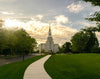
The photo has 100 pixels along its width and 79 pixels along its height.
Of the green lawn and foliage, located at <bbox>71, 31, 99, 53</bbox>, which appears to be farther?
foliage, located at <bbox>71, 31, 99, 53</bbox>

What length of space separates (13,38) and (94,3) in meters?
38.1

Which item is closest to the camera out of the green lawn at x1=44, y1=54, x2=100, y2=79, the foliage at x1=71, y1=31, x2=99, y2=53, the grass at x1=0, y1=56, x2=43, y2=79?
the grass at x1=0, y1=56, x2=43, y2=79

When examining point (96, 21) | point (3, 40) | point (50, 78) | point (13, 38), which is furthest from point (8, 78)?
point (13, 38)

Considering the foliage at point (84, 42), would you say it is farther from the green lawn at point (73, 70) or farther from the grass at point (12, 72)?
the grass at point (12, 72)

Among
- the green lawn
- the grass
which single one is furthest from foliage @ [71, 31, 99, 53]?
the grass

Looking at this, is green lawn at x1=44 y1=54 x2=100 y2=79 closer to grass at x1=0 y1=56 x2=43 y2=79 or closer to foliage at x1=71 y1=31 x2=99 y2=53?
grass at x1=0 y1=56 x2=43 y2=79

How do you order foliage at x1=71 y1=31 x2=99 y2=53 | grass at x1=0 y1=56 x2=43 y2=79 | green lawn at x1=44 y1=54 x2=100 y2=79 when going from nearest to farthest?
grass at x1=0 y1=56 x2=43 y2=79
green lawn at x1=44 y1=54 x2=100 y2=79
foliage at x1=71 y1=31 x2=99 y2=53

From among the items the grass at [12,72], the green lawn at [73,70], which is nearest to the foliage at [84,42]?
the green lawn at [73,70]

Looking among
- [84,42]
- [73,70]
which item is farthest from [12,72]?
[84,42]

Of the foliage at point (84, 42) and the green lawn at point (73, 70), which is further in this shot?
the foliage at point (84, 42)

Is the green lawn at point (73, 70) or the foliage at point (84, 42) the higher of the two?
the foliage at point (84, 42)

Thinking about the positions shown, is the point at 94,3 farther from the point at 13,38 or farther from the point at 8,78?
the point at 13,38

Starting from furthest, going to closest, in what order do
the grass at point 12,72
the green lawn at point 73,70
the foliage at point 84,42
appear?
1. the foliage at point 84,42
2. the green lawn at point 73,70
3. the grass at point 12,72

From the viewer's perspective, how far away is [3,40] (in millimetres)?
36281
